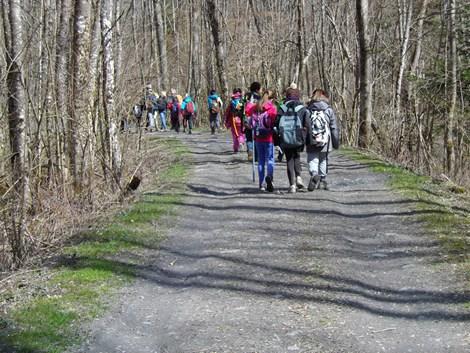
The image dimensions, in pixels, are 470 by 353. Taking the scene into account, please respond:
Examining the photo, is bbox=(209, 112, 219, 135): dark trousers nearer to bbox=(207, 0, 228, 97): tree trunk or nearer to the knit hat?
bbox=(207, 0, 228, 97): tree trunk

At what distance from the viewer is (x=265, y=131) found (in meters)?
12.1

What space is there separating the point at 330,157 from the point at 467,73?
6787 millimetres

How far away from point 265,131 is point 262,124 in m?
0.14

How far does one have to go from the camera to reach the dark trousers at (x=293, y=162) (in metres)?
12.1

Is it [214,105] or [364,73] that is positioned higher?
[364,73]

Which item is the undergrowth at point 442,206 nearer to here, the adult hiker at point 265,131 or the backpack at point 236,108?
the adult hiker at point 265,131

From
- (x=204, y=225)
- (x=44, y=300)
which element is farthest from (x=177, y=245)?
(x=44, y=300)

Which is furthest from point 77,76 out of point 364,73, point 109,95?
point 364,73

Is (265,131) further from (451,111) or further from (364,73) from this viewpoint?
(451,111)

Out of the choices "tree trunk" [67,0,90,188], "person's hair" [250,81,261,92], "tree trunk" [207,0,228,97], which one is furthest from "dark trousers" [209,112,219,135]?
"tree trunk" [67,0,90,188]

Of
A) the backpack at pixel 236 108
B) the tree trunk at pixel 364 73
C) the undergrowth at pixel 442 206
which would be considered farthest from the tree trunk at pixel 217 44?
the undergrowth at pixel 442 206

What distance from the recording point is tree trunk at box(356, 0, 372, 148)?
19.5 meters

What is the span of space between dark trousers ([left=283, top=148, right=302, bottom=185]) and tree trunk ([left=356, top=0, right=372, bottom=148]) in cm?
793

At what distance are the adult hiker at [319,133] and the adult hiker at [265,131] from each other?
26.3 inches
